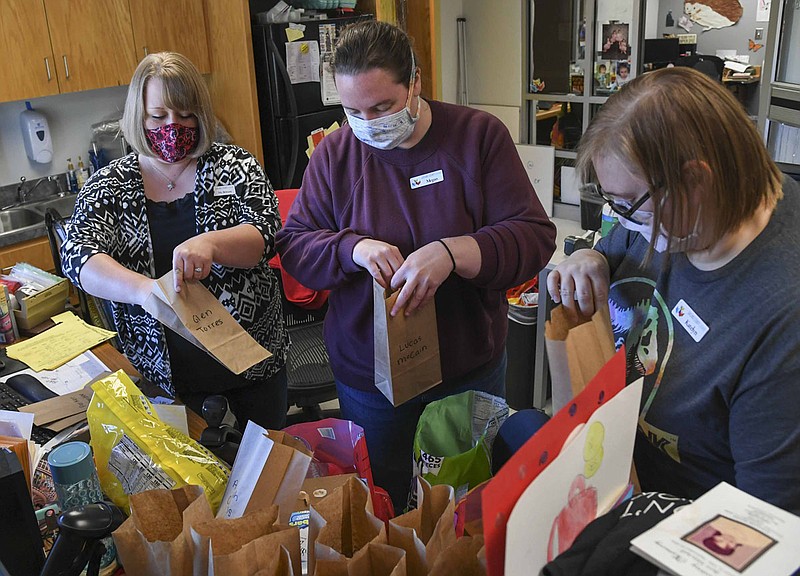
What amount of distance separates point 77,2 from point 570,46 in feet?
11.0

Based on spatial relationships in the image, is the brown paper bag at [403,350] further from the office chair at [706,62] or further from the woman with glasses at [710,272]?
the office chair at [706,62]

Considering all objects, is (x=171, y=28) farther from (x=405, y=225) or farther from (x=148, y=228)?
(x=405, y=225)

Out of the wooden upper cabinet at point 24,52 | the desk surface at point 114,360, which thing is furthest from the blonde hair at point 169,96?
the wooden upper cabinet at point 24,52

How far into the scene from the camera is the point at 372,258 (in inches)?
59.2

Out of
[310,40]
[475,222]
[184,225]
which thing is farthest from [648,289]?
[310,40]

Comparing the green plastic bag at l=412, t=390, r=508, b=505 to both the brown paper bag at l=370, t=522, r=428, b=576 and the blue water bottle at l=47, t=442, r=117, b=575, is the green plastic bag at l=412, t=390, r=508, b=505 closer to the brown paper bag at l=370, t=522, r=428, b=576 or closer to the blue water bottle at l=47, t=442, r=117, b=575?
the brown paper bag at l=370, t=522, r=428, b=576

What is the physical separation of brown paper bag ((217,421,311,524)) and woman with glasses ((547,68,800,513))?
542mm

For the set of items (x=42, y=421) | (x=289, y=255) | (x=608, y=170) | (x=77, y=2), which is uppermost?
(x=77, y=2)

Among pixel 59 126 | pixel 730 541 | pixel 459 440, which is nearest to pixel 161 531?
pixel 459 440

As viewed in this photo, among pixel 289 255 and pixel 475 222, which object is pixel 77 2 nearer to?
pixel 289 255

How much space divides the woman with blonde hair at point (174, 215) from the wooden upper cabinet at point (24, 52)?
186 cm

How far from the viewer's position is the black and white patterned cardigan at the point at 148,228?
5.65 ft

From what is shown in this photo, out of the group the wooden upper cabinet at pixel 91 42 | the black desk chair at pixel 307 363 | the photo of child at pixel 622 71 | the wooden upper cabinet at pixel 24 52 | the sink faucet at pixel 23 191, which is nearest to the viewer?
the black desk chair at pixel 307 363

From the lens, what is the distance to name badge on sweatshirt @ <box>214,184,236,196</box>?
178 cm
